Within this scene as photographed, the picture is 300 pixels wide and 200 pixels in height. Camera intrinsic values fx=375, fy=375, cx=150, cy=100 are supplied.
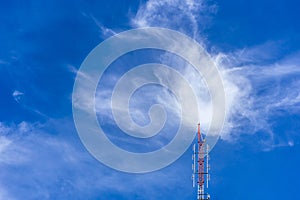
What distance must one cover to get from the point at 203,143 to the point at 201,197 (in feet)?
53.2

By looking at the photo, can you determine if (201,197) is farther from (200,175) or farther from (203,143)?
(203,143)

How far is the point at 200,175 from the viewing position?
102438mm

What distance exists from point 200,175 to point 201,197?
6502mm

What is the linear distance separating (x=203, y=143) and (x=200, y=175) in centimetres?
977

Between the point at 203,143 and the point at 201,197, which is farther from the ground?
the point at 203,143

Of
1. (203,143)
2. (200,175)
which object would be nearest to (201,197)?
(200,175)

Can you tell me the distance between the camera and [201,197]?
4085 inches

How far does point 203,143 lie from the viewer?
99000 mm
